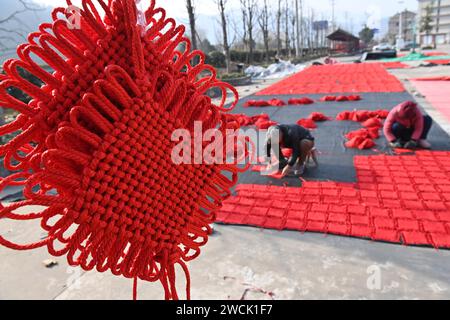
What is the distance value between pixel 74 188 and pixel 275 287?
4.84ft

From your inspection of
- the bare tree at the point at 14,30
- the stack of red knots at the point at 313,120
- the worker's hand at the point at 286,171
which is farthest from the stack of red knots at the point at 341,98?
the bare tree at the point at 14,30

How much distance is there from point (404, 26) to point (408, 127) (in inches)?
2050

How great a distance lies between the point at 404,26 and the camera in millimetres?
47500

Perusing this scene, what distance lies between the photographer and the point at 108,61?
613 millimetres

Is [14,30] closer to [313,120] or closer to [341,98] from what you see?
[313,120]

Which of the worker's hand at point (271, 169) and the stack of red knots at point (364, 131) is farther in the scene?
the stack of red knots at point (364, 131)

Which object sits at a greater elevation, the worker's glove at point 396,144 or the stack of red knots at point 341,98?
the worker's glove at point 396,144

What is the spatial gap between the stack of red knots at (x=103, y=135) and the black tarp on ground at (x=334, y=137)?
2.71m

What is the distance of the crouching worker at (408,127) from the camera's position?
3.91 m

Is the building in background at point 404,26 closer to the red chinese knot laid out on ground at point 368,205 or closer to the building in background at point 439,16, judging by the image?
the building in background at point 439,16

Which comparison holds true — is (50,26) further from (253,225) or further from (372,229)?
(372,229)

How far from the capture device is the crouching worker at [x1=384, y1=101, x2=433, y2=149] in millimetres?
3912

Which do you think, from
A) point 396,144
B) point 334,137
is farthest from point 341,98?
point 396,144

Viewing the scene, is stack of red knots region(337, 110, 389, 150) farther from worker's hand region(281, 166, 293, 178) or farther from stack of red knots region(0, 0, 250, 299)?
stack of red knots region(0, 0, 250, 299)
